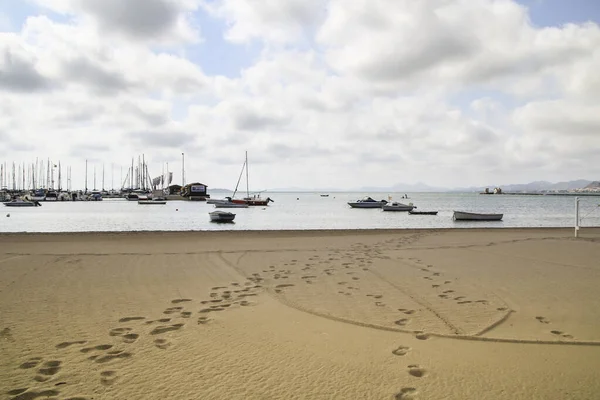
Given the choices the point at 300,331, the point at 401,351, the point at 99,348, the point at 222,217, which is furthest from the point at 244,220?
the point at 401,351

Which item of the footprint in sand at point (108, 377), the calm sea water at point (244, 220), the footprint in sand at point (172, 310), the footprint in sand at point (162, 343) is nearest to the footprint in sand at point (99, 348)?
the footprint in sand at point (162, 343)

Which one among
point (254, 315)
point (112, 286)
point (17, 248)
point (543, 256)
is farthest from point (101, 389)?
point (17, 248)

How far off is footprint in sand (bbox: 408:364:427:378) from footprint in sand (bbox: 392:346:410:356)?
362 millimetres

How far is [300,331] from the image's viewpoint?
18.1ft

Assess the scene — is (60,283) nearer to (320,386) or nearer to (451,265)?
(320,386)

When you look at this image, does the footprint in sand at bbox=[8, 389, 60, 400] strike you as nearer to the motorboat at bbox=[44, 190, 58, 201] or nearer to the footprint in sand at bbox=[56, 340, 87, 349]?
the footprint in sand at bbox=[56, 340, 87, 349]

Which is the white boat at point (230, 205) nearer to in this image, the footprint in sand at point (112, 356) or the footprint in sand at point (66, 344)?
the footprint in sand at point (66, 344)

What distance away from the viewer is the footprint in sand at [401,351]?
182 inches

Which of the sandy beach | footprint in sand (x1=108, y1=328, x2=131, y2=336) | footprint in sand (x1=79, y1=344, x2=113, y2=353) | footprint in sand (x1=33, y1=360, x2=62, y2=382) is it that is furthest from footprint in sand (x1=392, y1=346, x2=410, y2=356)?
footprint in sand (x1=33, y1=360, x2=62, y2=382)

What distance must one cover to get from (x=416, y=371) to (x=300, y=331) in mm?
1867

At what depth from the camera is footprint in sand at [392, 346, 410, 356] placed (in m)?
4.62

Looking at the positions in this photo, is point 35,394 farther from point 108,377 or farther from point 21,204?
point 21,204

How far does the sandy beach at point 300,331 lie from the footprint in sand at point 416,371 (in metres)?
0.02

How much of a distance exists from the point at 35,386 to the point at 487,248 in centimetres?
1540
